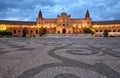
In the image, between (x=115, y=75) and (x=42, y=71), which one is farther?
(x=42, y=71)

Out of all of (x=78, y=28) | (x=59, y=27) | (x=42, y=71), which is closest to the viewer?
(x=42, y=71)

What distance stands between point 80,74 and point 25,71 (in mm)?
1572

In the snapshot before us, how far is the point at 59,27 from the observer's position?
106 m

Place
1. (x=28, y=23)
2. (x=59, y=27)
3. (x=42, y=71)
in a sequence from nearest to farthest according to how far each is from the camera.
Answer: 1. (x=42, y=71)
2. (x=59, y=27)
3. (x=28, y=23)

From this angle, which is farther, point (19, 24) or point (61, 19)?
point (19, 24)

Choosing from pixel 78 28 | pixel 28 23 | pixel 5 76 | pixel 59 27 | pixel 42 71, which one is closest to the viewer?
pixel 5 76

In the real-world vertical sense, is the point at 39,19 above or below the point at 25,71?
above

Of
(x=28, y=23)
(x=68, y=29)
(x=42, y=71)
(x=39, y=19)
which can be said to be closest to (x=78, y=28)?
(x=68, y=29)

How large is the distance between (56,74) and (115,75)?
1562mm

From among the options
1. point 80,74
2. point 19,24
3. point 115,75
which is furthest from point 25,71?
point 19,24

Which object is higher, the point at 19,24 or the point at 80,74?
the point at 19,24

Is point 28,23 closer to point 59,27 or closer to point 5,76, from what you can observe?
point 59,27

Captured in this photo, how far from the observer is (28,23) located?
121938 mm

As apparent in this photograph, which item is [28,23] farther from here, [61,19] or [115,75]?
[115,75]
